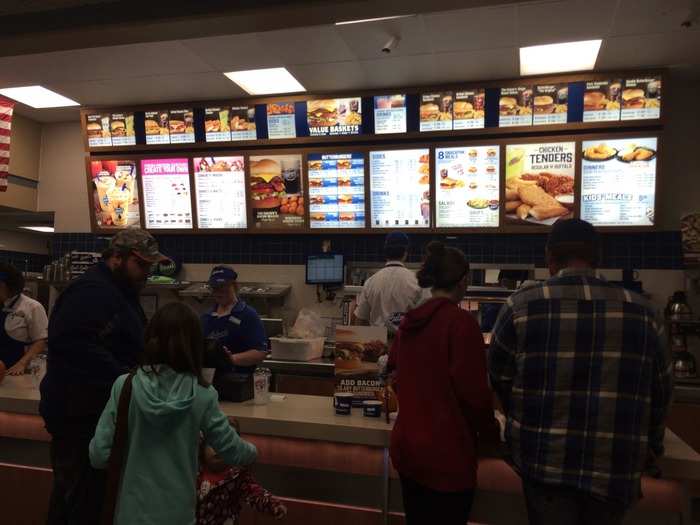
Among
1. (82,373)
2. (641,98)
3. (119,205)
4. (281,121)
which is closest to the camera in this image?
(82,373)

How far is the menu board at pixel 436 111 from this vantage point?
4.81m

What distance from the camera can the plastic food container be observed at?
4051 millimetres

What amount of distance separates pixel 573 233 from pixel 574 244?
0.12 ft

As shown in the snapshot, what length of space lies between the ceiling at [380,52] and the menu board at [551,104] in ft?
0.95

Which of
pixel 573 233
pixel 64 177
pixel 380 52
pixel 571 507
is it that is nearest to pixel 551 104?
pixel 380 52

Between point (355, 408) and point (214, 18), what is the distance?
172cm

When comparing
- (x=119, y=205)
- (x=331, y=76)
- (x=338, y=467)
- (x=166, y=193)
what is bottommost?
(x=338, y=467)

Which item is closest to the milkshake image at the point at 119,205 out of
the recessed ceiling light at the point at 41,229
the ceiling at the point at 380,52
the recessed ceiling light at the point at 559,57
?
the ceiling at the point at 380,52

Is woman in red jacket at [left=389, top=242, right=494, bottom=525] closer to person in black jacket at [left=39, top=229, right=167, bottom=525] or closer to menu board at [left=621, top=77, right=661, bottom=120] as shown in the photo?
person in black jacket at [left=39, top=229, right=167, bottom=525]

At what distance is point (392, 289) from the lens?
3.80 metres

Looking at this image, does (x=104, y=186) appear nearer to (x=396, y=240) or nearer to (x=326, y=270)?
(x=326, y=270)

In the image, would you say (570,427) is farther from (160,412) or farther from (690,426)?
(690,426)

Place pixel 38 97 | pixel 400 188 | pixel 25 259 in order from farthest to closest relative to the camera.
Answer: pixel 25 259 → pixel 38 97 → pixel 400 188

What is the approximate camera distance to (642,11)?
3584mm
